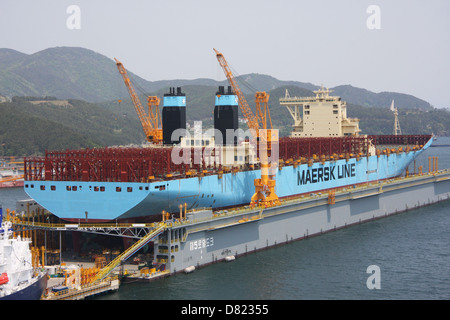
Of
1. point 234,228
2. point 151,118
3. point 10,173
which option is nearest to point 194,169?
point 234,228

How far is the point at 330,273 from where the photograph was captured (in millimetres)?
45156

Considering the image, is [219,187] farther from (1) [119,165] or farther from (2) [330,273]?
(2) [330,273]

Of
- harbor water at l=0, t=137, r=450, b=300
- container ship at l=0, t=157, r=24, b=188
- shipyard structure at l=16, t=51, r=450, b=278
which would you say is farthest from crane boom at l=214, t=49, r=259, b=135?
container ship at l=0, t=157, r=24, b=188

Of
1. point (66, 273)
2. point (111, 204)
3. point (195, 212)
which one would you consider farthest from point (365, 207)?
point (66, 273)

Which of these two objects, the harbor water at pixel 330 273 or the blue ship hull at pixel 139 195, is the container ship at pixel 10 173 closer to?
the blue ship hull at pixel 139 195

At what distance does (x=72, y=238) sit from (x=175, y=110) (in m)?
20.1

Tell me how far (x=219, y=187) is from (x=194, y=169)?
8.79 ft

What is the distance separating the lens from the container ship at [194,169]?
46.2 meters

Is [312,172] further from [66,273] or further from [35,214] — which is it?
[66,273]

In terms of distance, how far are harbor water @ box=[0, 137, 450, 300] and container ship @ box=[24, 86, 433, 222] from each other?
6035 millimetres

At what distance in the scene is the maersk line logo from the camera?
6544 cm

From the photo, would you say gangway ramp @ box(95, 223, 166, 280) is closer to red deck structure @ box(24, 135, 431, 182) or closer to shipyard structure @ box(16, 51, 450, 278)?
shipyard structure @ box(16, 51, 450, 278)

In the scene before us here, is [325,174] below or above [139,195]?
above

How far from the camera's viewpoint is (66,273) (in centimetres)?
3806
